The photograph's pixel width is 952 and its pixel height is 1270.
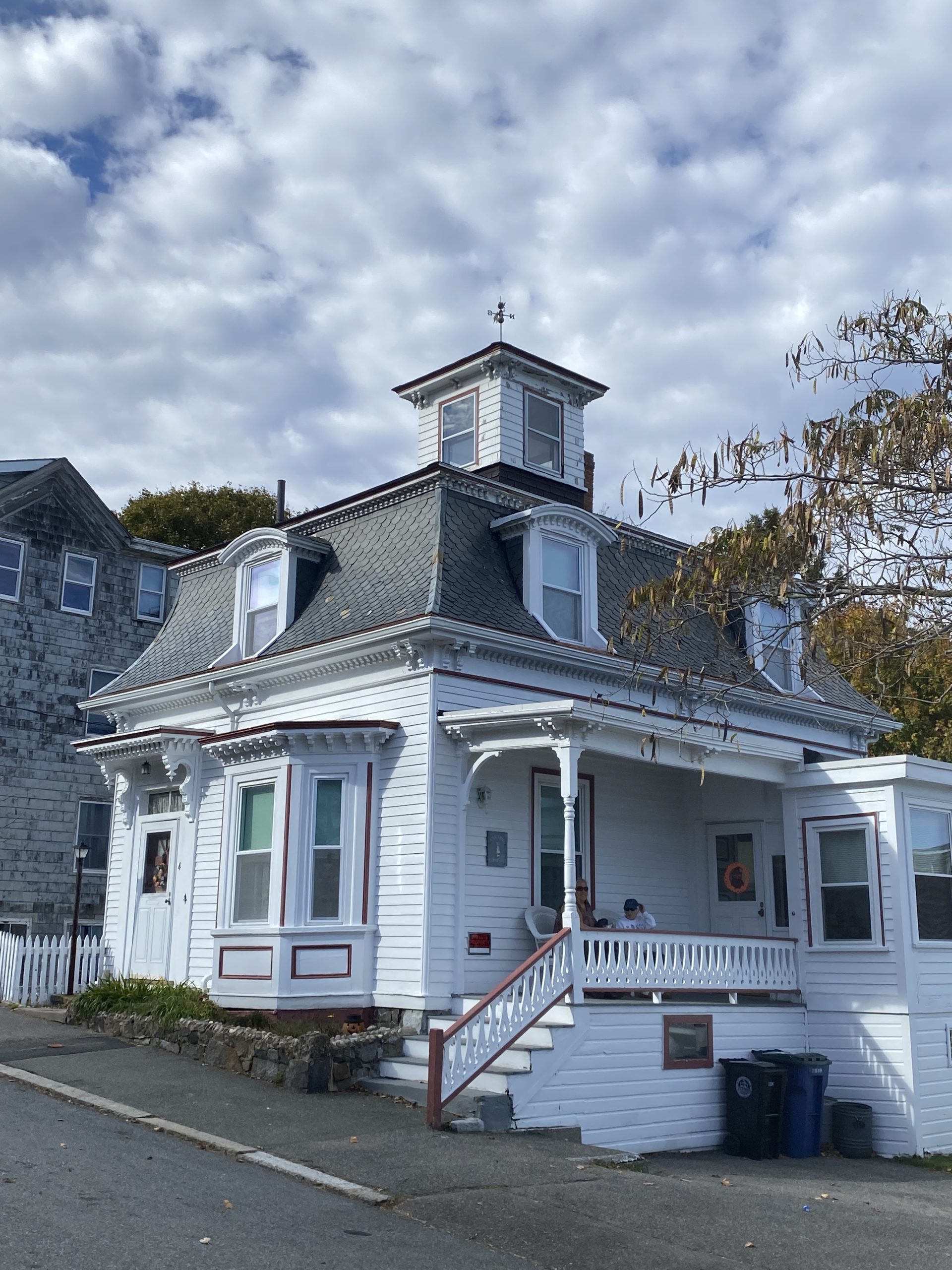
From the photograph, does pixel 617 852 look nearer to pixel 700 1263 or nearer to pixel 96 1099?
pixel 96 1099

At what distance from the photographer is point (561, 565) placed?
18359 millimetres

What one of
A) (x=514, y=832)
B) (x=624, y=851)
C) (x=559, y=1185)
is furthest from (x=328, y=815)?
(x=559, y=1185)

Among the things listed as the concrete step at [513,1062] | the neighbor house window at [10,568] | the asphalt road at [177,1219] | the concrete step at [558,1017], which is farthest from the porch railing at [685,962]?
the neighbor house window at [10,568]

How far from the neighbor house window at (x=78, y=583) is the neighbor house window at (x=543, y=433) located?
11737mm

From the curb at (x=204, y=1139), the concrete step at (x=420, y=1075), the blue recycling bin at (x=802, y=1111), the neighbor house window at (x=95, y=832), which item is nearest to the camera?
the curb at (x=204, y=1139)

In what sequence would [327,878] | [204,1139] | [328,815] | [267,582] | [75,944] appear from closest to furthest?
[204,1139] → [327,878] → [328,815] → [75,944] → [267,582]

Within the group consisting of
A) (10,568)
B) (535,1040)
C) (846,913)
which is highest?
(10,568)

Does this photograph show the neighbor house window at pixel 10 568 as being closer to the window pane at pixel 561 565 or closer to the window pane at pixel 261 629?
the window pane at pixel 261 629

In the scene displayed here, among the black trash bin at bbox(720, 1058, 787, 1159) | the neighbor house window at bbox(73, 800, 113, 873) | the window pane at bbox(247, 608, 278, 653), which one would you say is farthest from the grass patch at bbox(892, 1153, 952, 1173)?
the neighbor house window at bbox(73, 800, 113, 873)

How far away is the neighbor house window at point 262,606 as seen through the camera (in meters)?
18.8

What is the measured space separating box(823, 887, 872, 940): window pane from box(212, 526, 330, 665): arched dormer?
845 cm

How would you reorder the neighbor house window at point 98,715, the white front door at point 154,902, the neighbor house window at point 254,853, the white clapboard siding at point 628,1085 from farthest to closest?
the neighbor house window at point 98,715 → the white front door at point 154,902 → the neighbor house window at point 254,853 → the white clapboard siding at point 628,1085

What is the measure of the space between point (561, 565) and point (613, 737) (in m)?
3.73

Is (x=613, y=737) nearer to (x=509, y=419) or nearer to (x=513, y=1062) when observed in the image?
(x=513, y=1062)
